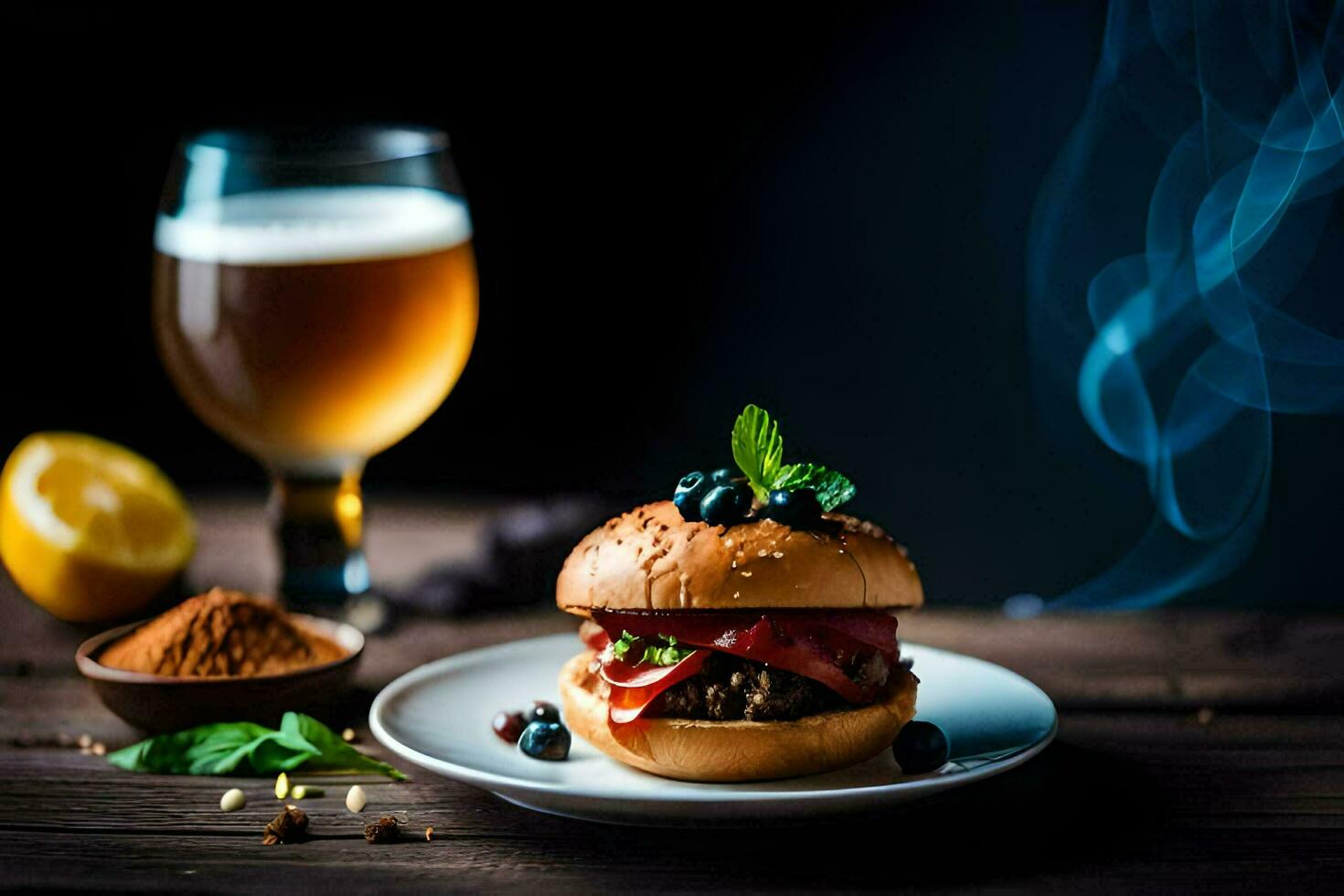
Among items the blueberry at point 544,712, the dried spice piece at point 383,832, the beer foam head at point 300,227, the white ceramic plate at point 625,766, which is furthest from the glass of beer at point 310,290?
the dried spice piece at point 383,832

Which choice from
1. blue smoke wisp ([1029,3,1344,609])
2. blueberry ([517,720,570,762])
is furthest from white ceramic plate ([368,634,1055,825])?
blue smoke wisp ([1029,3,1344,609])

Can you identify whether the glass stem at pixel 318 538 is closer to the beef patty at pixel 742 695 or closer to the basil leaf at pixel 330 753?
the basil leaf at pixel 330 753

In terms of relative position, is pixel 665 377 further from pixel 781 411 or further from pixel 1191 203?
pixel 1191 203

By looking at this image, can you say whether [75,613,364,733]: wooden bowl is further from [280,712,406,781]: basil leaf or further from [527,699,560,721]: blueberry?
[527,699,560,721]: blueberry

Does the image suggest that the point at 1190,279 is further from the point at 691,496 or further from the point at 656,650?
the point at 656,650

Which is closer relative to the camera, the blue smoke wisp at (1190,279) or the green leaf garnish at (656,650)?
the green leaf garnish at (656,650)

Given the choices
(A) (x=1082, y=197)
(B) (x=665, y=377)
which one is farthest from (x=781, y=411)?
(A) (x=1082, y=197)
